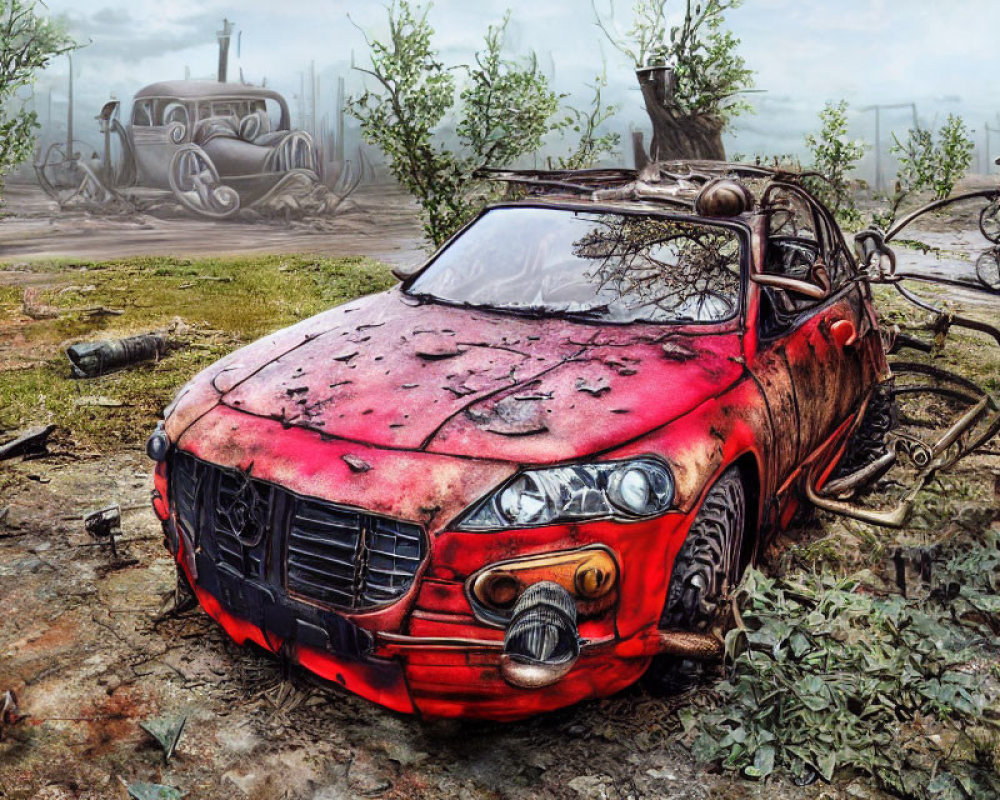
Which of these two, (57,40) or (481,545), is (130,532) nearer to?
(481,545)

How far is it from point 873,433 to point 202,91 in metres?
25.6

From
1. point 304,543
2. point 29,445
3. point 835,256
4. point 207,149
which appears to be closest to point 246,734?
point 304,543

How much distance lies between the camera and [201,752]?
2756 millimetres

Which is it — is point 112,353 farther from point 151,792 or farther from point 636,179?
point 151,792

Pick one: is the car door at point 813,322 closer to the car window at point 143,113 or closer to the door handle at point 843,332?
the door handle at point 843,332

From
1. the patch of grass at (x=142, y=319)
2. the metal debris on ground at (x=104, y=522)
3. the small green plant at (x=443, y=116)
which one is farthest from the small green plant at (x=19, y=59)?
the metal debris on ground at (x=104, y=522)

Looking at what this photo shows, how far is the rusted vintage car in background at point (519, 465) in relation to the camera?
8.21 feet

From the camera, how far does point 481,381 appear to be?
2.94 metres

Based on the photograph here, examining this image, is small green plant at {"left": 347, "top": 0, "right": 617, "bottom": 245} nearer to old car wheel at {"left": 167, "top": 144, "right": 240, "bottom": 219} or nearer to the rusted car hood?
the rusted car hood

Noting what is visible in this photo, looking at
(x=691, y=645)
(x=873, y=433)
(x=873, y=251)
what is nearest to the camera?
(x=691, y=645)

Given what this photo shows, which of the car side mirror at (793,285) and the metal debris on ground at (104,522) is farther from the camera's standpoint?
the metal debris on ground at (104,522)

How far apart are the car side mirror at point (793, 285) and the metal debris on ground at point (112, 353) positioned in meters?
5.75

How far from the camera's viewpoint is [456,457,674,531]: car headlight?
8.21ft

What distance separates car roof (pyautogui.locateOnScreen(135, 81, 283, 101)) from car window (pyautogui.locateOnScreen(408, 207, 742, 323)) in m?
25.1
